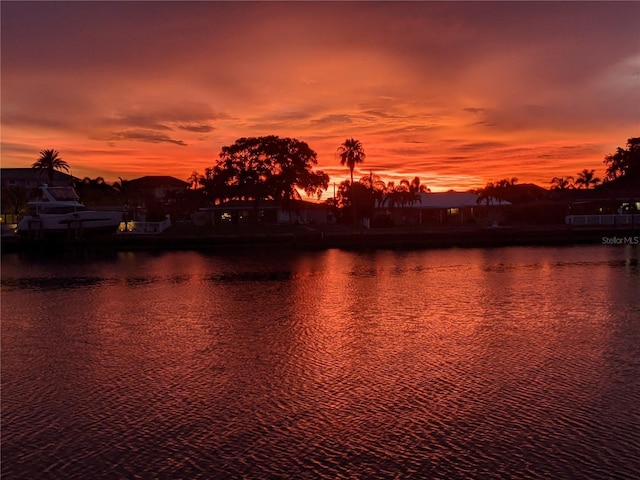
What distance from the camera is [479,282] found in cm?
3312

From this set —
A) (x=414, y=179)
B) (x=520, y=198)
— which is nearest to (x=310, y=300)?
(x=520, y=198)

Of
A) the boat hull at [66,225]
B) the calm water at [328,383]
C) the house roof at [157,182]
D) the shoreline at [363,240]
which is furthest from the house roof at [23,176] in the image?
the calm water at [328,383]

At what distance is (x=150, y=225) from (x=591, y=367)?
6936 cm

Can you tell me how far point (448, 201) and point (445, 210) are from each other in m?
1.96

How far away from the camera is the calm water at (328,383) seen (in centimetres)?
1034

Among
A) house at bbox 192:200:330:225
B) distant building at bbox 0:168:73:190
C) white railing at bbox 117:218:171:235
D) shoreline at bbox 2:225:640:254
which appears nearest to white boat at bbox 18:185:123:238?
white railing at bbox 117:218:171:235

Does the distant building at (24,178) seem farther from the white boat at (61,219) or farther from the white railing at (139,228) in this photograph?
the white railing at (139,228)

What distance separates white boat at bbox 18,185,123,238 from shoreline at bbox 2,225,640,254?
7.94ft

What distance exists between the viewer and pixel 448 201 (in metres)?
91.7

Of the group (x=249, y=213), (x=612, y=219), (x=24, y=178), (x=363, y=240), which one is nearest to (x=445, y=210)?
(x=612, y=219)

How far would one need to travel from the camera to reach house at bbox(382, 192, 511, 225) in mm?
89000

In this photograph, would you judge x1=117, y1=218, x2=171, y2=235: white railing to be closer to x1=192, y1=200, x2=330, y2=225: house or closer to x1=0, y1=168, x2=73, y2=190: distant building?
x1=192, y1=200, x2=330, y2=225: house

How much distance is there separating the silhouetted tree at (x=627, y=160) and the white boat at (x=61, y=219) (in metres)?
93.6

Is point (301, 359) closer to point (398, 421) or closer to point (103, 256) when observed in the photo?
point (398, 421)
